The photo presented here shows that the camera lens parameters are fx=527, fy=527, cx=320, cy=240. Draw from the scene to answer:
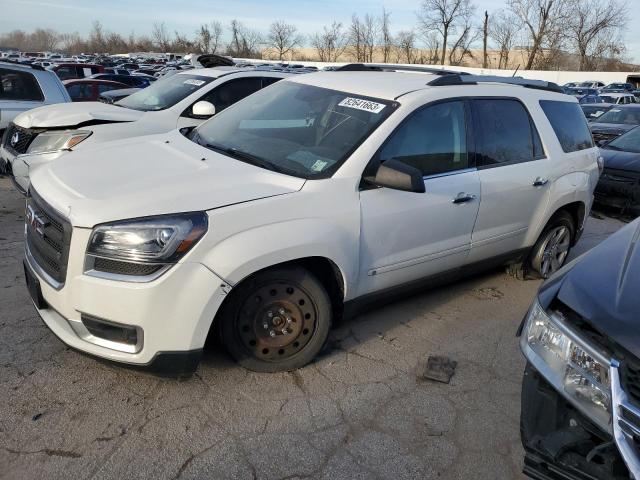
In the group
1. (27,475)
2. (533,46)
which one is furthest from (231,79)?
(533,46)

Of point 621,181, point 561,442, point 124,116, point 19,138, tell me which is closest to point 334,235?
point 561,442

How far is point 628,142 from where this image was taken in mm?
8773

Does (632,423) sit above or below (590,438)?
above

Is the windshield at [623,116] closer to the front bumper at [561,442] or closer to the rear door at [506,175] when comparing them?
the rear door at [506,175]

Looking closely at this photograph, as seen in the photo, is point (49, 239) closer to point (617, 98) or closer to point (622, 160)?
point (622, 160)

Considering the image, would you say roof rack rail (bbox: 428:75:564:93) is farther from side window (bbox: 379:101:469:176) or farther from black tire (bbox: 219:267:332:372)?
black tire (bbox: 219:267:332:372)

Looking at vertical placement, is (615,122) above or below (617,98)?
below

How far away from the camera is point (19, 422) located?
2.62 meters

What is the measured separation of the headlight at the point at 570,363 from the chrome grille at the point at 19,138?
562 cm

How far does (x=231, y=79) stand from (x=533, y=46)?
55.5 metres

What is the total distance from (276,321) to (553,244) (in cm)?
315

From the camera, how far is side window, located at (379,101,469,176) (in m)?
3.42

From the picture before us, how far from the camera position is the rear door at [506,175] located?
13.0 ft

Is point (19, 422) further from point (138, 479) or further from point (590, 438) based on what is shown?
point (590, 438)
